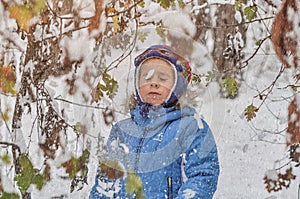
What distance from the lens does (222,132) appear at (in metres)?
1.77

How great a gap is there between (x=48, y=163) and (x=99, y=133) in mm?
170

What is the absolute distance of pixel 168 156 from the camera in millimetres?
1249

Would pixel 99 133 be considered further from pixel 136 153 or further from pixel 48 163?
pixel 136 153

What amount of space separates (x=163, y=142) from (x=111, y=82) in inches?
11.8

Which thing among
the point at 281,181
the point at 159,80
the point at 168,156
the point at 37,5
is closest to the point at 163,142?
the point at 168,156

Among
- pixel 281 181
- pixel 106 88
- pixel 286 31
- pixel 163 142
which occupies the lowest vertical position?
pixel 281 181

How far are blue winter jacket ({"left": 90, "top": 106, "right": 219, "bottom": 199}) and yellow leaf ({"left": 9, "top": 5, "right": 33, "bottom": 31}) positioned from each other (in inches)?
12.5

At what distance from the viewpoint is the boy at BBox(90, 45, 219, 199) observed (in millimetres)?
1231

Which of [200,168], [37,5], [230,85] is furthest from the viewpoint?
[230,85]

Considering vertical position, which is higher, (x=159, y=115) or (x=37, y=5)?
(x=37, y=5)

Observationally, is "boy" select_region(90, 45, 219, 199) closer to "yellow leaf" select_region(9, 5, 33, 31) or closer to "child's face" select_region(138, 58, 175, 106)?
"child's face" select_region(138, 58, 175, 106)

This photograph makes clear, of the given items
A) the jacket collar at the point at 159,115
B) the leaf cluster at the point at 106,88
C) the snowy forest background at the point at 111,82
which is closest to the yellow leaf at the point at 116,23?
the snowy forest background at the point at 111,82

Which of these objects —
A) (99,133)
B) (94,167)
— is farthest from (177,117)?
(94,167)

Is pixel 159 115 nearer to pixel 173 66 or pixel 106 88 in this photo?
pixel 173 66
